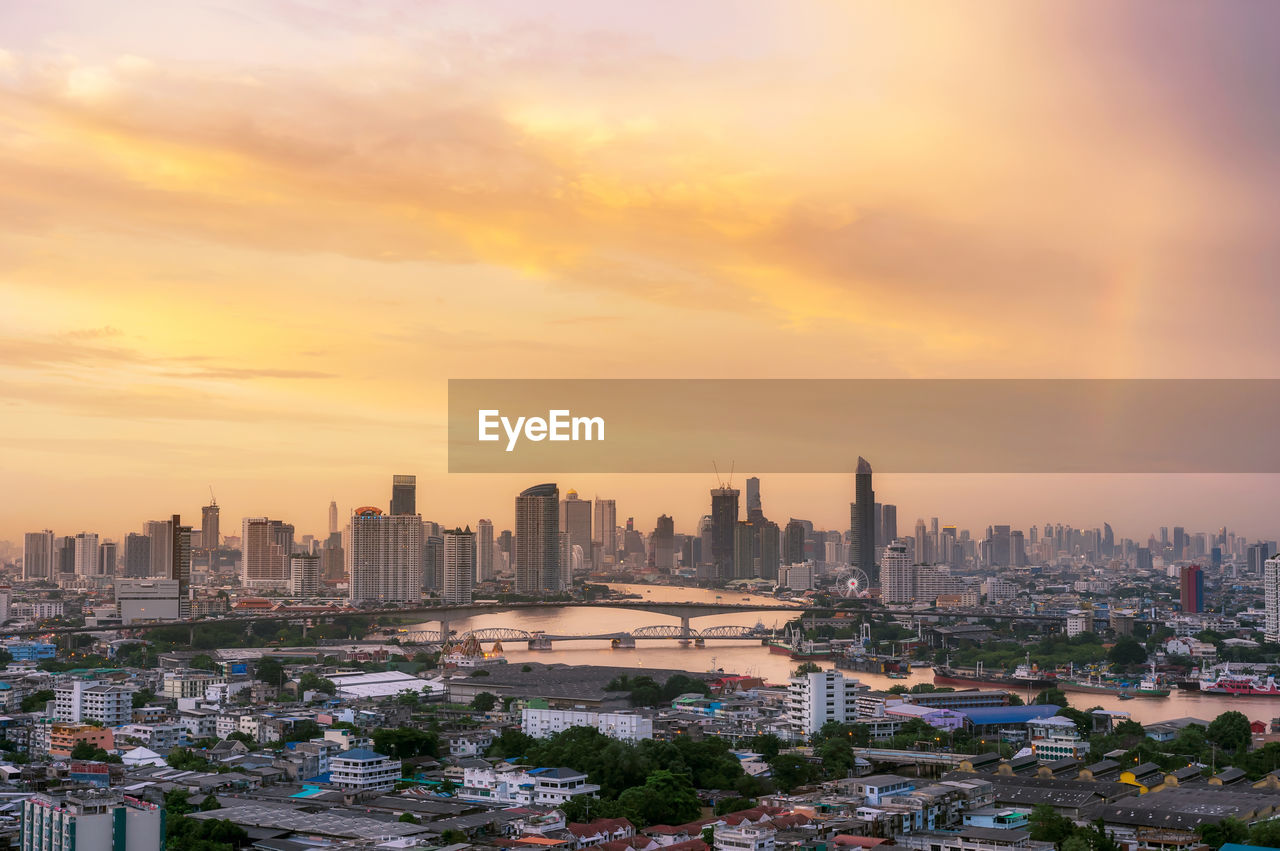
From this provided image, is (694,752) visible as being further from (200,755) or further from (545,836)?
(200,755)

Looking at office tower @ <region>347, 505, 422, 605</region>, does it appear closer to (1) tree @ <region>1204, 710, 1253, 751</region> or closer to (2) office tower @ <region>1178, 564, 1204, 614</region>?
(2) office tower @ <region>1178, 564, 1204, 614</region>

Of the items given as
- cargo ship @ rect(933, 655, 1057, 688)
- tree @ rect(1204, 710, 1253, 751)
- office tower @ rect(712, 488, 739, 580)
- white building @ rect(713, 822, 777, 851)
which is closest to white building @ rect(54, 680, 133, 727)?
white building @ rect(713, 822, 777, 851)

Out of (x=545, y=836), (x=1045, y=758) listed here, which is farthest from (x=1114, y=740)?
(x=545, y=836)

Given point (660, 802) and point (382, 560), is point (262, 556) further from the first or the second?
point (660, 802)

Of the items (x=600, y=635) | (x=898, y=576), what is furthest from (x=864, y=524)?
(x=600, y=635)

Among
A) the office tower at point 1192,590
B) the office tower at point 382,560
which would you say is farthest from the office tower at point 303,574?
the office tower at point 1192,590

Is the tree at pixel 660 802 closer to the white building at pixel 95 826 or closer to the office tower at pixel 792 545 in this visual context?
the white building at pixel 95 826
